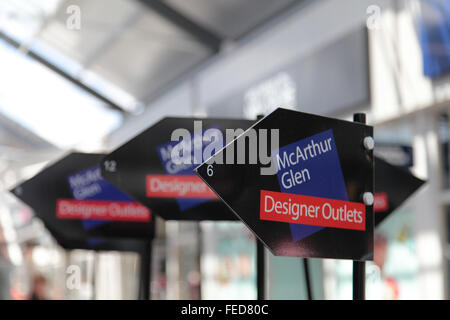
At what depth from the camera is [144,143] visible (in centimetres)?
207

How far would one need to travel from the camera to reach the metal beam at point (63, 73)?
1076cm

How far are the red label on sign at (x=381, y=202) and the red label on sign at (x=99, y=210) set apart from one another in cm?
83

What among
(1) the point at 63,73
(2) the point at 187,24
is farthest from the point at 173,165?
(1) the point at 63,73

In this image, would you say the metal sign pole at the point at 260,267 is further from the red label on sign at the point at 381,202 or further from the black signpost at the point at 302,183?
the red label on sign at the point at 381,202

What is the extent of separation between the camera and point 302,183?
1595 millimetres

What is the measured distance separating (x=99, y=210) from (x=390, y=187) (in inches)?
39.1

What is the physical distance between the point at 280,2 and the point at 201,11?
3.54 ft

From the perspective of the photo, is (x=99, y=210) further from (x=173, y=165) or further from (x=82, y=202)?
(x=173, y=165)

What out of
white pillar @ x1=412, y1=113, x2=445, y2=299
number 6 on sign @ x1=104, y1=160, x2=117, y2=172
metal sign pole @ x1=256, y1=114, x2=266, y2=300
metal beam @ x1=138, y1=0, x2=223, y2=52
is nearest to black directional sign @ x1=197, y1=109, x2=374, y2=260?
metal sign pole @ x1=256, y1=114, x2=266, y2=300

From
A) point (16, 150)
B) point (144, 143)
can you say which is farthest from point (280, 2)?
point (16, 150)

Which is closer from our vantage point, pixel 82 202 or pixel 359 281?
pixel 359 281

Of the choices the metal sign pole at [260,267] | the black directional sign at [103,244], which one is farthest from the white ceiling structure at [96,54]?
the metal sign pole at [260,267]

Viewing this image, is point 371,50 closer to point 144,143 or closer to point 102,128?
point 144,143

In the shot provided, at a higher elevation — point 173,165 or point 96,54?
point 96,54
